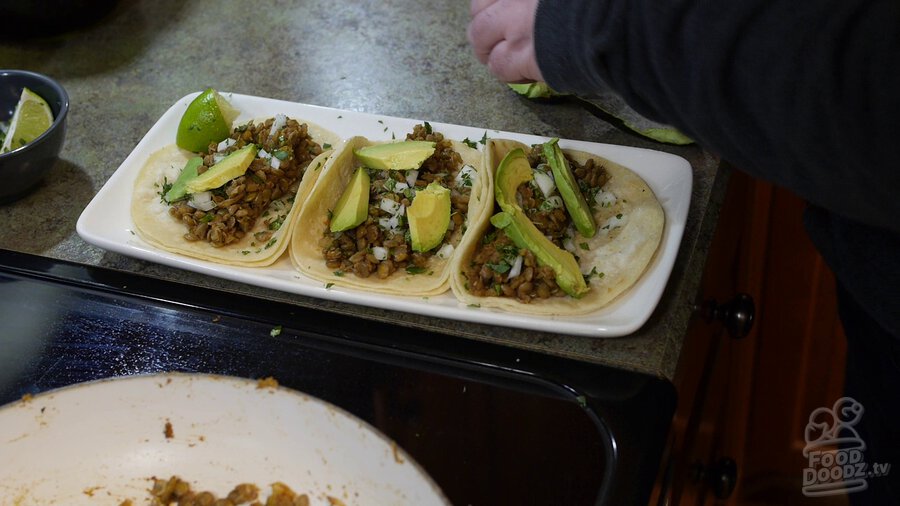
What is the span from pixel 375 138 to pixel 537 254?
0.51 m

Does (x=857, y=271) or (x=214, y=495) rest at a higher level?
(x=857, y=271)

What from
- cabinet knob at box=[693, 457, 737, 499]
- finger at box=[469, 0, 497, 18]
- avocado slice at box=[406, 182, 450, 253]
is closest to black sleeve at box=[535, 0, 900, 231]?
finger at box=[469, 0, 497, 18]

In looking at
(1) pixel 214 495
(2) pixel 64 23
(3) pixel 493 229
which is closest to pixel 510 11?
(3) pixel 493 229

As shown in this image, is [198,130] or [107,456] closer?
[107,456]

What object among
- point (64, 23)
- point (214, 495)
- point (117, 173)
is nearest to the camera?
point (214, 495)

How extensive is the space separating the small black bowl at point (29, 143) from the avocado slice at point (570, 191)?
102 cm

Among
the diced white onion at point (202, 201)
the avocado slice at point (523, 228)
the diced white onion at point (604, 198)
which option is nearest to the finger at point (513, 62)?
the avocado slice at point (523, 228)

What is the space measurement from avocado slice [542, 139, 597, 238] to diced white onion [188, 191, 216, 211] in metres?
0.65

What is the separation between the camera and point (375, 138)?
1701mm

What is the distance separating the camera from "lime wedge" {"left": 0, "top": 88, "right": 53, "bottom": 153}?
66.6 inches

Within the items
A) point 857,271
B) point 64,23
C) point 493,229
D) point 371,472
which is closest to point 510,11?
point 493,229

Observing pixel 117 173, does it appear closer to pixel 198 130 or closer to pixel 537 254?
pixel 198 130

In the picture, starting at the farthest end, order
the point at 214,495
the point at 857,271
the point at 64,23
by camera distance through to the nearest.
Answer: the point at 64,23
the point at 214,495
the point at 857,271

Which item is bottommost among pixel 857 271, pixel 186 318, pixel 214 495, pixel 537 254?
pixel 214 495
